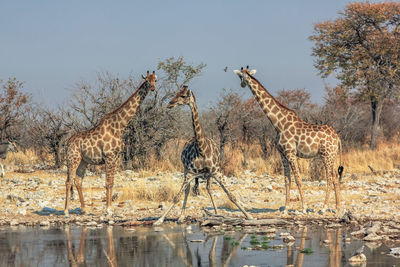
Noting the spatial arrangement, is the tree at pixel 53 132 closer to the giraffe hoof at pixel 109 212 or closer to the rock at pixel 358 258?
the giraffe hoof at pixel 109 212

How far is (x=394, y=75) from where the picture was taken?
3123 cm

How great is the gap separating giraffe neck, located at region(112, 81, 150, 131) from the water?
3000 millimetres

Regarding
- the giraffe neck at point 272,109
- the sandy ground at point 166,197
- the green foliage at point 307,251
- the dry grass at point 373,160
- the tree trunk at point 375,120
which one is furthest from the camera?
the tree trunk at point 375,120

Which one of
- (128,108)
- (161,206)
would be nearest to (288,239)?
(161,206)

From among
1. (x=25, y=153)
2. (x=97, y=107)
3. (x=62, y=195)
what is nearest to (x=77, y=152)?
(x=62, y=195)

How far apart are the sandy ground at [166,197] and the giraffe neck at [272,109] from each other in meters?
1.92

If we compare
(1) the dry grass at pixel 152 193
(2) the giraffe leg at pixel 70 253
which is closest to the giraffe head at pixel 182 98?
(2) the giraffe leg at pixel 70 253

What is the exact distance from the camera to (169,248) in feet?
30.3

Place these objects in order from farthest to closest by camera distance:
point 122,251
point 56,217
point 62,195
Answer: point 62,195, point 56,217, point 122,251

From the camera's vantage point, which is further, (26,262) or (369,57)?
(369,57)

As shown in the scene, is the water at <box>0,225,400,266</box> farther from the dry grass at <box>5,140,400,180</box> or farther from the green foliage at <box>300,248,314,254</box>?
the dry grass at <box>5,140,400,180</box>

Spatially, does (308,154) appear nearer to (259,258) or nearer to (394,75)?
(259,258)

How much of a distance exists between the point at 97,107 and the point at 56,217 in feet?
27.4

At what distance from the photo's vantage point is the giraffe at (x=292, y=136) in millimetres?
13078
